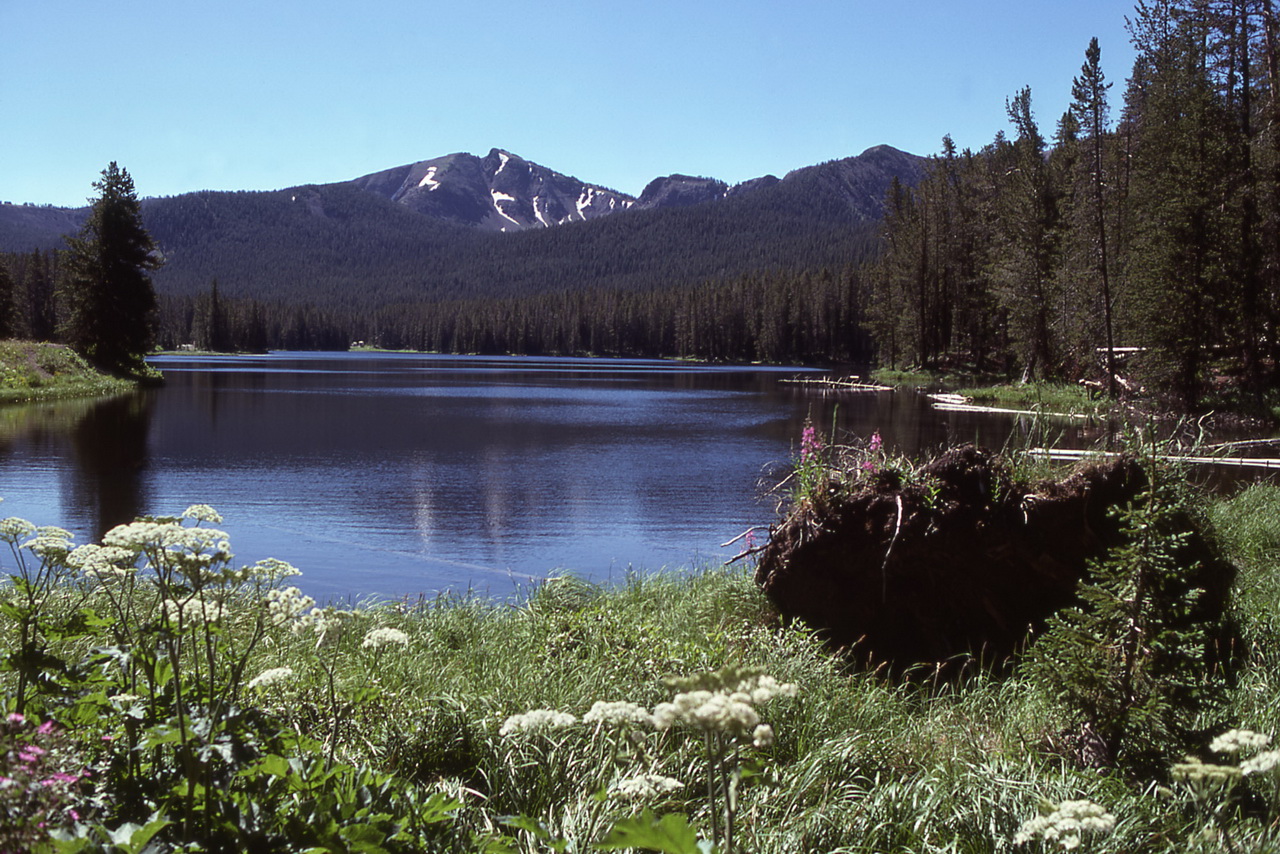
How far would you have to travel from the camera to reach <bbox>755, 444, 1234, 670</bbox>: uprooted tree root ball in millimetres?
6520

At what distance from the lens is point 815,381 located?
219ft

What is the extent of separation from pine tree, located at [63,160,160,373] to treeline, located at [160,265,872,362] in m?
69.1

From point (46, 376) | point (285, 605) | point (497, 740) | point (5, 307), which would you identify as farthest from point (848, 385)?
point (285, 605)

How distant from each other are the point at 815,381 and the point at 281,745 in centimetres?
6527

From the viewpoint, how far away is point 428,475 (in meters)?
21.6

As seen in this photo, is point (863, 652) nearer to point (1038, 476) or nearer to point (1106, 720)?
point (1038, 476)

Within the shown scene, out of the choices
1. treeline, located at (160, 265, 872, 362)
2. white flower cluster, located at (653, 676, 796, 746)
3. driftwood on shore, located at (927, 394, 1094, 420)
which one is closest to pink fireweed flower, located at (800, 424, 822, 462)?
white flower cluster, located at (653, 676, 796, 746)

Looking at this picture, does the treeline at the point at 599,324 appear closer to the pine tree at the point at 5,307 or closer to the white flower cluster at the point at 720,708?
the pine tree at the point at 5,307

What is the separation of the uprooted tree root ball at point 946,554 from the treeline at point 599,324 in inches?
3676

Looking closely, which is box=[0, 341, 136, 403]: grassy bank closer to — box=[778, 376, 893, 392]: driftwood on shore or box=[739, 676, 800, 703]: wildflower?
box=[778, 376, 893, 392]: driftwood on shore

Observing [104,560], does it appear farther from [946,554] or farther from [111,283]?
[111,283]

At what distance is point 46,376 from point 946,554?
4502 centimetres

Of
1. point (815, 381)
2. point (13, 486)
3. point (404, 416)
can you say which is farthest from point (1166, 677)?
point (815, 381)

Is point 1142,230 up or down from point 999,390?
up
